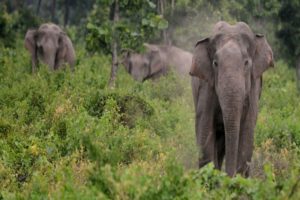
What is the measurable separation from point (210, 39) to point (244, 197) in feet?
7.26

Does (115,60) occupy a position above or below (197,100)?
below

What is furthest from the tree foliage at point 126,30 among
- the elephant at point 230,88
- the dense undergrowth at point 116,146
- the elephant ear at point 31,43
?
the elephant at point 230,88

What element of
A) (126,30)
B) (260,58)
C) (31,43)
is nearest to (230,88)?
(260,58)

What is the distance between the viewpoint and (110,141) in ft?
28.7

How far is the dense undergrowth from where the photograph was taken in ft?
18.6

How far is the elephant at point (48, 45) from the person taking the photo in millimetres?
18869

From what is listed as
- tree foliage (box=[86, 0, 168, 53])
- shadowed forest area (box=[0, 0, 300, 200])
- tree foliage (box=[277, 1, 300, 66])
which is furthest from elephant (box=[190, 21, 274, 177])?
tree foliage (box=[277, 1, 300, 66])

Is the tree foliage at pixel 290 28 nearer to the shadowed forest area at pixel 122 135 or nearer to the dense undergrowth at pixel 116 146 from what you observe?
the shadowed forest area at pixel 122 135

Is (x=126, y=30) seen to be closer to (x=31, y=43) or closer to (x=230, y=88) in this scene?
(x=31, y=43)

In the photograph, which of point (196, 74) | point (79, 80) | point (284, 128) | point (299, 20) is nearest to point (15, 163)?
point (196, 74)

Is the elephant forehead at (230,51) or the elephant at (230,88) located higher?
the elephant forehead at (230,51)

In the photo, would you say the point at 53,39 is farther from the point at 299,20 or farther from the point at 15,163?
the point at 15,163

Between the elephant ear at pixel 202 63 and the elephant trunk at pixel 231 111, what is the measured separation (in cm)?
50

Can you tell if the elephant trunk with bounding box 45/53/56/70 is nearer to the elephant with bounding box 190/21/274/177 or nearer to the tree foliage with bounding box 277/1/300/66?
the tree foliage with bounding box 277/1/300/66
